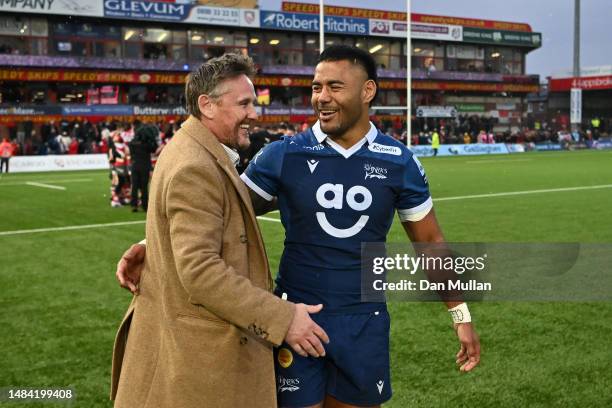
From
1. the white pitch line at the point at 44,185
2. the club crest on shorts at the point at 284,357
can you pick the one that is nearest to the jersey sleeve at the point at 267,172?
the club crest on shorts at the point at 284,357

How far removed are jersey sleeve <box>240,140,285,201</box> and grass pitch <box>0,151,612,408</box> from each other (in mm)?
2086

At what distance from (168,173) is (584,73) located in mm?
69002

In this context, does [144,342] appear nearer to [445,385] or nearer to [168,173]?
[168,173]

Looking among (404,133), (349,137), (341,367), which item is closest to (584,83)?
(404,133)

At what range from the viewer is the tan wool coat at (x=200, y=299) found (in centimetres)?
228

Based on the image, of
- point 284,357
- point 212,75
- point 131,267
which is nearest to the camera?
point 212,75

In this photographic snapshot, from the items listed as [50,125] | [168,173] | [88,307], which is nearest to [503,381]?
[168,173]

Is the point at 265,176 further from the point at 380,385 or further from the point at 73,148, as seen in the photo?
the point at 73,148

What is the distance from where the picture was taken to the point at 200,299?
230 centimetres

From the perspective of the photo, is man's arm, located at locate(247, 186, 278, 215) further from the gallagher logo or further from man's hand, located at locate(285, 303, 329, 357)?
man's hand, located at locate(285, 303, 329, 357)

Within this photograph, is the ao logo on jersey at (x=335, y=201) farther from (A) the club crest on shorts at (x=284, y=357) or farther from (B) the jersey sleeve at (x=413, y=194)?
(A) the club crest on shorts at (x=284, y=357)

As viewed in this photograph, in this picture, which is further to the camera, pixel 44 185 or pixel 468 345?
pixel 44 185

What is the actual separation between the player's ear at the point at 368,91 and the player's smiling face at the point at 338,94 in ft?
0.12

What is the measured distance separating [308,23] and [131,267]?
164ft
